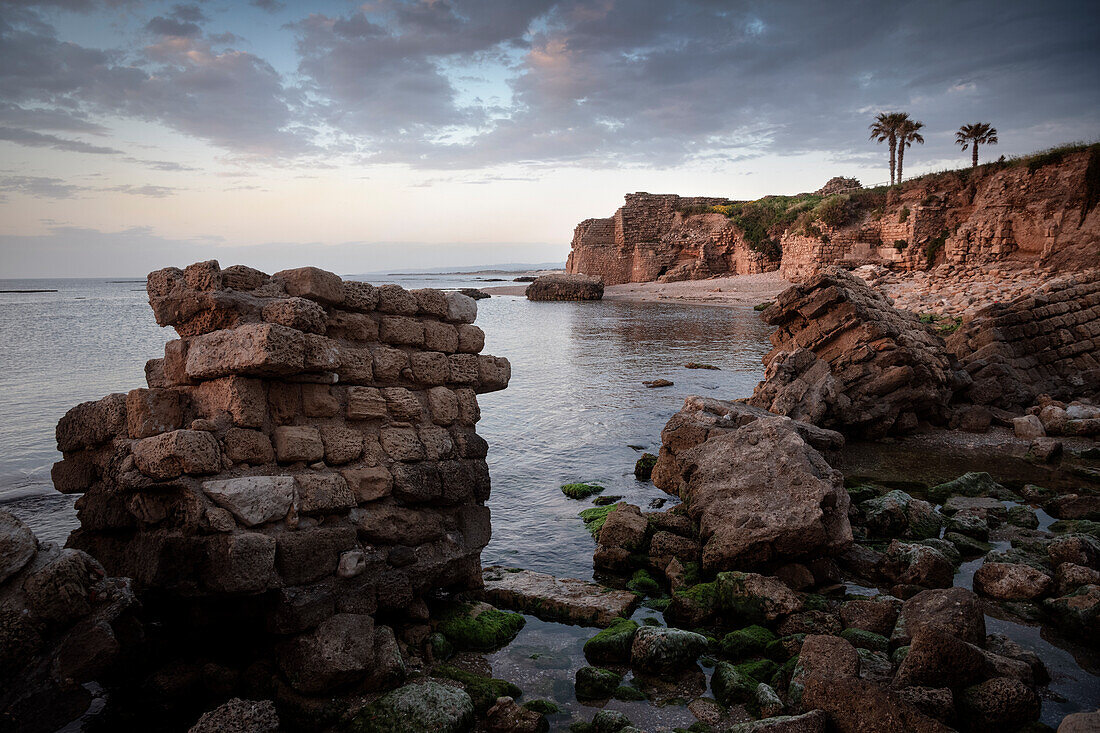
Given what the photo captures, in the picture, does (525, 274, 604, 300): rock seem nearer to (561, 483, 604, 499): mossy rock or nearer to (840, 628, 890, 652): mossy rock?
(561, 483, 604, 499): mossy rock

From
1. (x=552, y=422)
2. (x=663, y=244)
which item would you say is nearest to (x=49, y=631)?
(x=552, y=422)

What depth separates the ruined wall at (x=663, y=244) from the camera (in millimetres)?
52625

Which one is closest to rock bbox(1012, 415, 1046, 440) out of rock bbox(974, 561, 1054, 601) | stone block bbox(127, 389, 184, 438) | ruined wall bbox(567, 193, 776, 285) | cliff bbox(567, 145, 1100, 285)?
rock bbox(974, 561, 1054, 601)

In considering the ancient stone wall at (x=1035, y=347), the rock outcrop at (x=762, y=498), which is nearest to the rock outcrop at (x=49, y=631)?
the rock outcrop at (x=762, y=498)

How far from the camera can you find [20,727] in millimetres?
3812

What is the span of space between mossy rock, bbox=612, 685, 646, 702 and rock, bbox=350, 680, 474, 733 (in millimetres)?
1154

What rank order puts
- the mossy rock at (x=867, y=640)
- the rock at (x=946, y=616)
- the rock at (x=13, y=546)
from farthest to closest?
the mossy rock at (x=867, y=640), the rock at (x=946, y=616), the rock at (x=13, y=546)

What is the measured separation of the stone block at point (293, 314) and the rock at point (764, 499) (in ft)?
15.6

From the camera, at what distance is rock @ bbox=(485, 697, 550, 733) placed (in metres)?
4.52

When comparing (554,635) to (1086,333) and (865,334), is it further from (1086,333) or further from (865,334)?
(1086,333)

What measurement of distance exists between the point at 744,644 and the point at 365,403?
3.91 metres

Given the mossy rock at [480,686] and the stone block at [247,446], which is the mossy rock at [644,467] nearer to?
the mossy rock at [480,686]

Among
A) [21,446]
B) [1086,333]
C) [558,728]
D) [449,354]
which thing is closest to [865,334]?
[1086,333]

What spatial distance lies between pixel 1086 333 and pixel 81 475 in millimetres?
20795
